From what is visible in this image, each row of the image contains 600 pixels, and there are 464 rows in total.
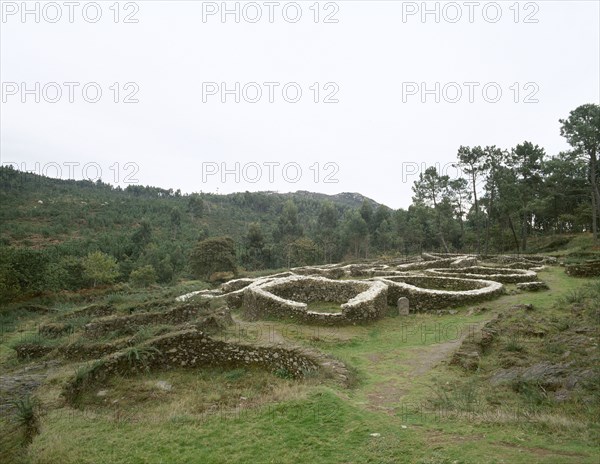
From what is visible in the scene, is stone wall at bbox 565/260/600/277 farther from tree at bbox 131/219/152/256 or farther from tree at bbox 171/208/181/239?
tree at bbox 171/208/181/239

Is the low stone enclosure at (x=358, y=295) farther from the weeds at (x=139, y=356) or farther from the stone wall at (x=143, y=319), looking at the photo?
the weeds at (x=139, y=356)

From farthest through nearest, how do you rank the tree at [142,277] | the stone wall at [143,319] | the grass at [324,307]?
the tree at [142,277] < the grass at [324,307] < the stone wall at [143,319]

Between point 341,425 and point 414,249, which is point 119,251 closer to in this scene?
point 414,249

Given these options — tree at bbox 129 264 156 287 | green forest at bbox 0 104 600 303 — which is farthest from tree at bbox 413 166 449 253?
tree at bbox 129 264 156 287

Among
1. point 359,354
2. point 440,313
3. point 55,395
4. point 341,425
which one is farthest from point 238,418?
point 440,313

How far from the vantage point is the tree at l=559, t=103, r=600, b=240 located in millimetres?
33594

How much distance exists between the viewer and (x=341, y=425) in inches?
232

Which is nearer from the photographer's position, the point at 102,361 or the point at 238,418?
the point at 238,418

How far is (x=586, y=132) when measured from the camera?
33.3 metres

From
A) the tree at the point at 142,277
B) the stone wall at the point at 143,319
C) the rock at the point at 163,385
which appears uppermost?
the stone wall at the point at 143,319

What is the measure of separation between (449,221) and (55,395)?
6698cm

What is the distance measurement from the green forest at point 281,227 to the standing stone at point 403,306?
2538 centimetres

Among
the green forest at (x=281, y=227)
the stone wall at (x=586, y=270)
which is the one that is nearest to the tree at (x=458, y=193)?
the green forest at (x=281, y=227)

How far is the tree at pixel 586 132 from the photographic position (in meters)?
33.6
